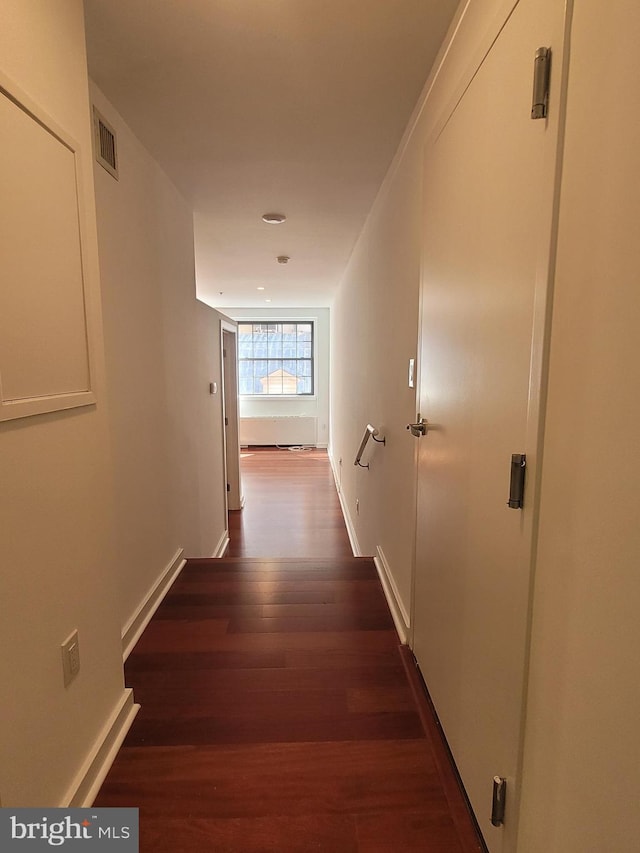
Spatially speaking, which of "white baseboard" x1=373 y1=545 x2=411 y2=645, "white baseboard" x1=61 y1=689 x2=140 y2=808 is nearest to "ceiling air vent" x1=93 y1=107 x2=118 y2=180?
"white baseboard" x1=61 y1=689 x2=140 y2=808

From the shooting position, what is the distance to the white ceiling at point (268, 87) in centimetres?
138

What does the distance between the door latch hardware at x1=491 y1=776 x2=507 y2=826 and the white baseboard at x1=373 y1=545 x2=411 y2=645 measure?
2.85 feet

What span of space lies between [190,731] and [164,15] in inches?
90.8

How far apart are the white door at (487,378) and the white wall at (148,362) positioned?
127 cm

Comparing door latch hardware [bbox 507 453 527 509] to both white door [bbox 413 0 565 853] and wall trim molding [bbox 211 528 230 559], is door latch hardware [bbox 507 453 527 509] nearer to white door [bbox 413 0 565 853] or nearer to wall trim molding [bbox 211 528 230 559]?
white door [bbox 413 0 565 853]

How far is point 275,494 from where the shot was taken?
6.19 meters

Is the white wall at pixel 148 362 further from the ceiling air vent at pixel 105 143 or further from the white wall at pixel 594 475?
the white wall at pixel 594 475

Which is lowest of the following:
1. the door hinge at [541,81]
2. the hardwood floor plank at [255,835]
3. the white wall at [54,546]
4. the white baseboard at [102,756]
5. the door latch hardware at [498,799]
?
the hardwood floor plank at [255,835]

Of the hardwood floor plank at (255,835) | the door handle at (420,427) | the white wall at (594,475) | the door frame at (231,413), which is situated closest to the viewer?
the white wall at (594,475)

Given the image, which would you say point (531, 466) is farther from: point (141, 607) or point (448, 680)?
point (141, 607)

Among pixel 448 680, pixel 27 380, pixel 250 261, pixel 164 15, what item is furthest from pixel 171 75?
pixel 250 261

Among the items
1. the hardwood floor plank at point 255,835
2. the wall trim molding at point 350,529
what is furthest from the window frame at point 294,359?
the hardwood floor plank at point 255,835

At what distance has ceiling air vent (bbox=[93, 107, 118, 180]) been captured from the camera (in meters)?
1.69

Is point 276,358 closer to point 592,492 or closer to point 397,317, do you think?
point 397,317
